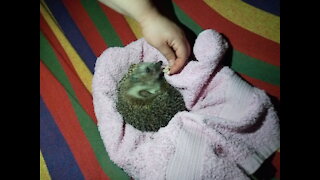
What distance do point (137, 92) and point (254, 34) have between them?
38 cm

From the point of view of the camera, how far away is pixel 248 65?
3.19 feet

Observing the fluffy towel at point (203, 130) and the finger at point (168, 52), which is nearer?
the fluffy towel at point (203, 130)

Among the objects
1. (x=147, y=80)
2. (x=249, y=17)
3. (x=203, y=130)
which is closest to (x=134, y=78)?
(x=147, y=80)

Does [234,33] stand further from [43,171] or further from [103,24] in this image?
[43,171]

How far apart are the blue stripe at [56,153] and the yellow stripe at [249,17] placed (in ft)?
2.00

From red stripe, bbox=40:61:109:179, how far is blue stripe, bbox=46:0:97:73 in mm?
122

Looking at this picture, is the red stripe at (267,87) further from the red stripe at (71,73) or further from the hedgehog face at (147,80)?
the red stripe at (71,73)

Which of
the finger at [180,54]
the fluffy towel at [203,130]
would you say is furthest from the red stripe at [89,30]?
the finger at [180,54]

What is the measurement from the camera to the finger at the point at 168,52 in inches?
39.6

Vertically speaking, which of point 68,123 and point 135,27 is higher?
point 135,27

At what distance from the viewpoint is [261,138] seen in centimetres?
89

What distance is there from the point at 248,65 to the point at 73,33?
56 cm

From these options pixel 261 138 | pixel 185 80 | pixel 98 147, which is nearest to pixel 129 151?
pixel 98 147
